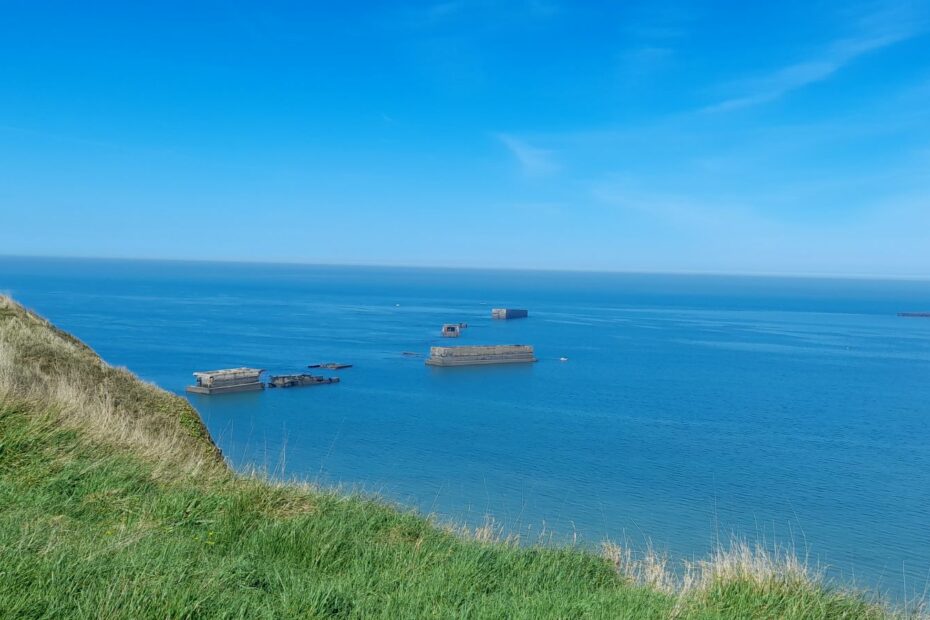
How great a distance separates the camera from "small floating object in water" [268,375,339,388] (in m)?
52.4

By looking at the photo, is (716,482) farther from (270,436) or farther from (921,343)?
(921,343)

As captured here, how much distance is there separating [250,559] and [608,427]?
3781 centimetres

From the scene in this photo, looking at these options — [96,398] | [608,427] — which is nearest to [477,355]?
[608,427]

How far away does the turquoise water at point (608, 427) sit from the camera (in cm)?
2569

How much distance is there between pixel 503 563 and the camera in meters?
6.61

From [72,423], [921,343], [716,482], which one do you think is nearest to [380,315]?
[921,343]

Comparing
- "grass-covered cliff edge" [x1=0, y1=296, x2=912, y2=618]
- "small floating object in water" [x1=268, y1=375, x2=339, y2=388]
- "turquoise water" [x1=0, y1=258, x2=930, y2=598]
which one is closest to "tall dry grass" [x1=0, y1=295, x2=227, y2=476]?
"grass-covered cliff edge" [x1=0, y1=296, x2=912, y2=618]

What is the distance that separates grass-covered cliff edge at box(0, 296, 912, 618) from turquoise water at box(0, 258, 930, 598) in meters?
2.67

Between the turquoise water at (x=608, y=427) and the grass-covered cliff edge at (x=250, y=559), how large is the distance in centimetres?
267

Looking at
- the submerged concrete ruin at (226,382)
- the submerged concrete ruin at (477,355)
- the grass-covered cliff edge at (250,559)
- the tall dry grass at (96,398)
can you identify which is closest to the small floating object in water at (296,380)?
the submerged concrete ruin at (226,382)

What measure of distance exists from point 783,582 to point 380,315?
10679 cm

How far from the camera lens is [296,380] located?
52.8 meters

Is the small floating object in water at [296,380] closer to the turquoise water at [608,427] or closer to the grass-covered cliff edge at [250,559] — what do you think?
the turquoise water at [608,427]

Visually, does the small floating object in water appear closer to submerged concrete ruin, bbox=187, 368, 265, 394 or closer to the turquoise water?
submerged concrete ruin, bbox=187, 368, 265, 394
